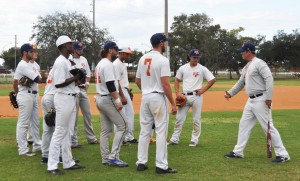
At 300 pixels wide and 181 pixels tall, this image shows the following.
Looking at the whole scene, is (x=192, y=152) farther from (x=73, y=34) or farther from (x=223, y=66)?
(x=223, y=66)

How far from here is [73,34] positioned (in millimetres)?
62531

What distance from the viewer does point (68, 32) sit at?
62.3 meters

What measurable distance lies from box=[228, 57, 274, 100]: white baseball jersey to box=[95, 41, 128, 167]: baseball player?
8.45 feet

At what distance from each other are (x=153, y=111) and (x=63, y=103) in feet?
5.05

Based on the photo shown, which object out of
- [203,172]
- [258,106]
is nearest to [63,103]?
[203,172]

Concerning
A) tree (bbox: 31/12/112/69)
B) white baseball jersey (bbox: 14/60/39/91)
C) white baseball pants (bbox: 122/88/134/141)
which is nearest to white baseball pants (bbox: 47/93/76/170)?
white baseball jersey (bbox: 14/60/39/91)

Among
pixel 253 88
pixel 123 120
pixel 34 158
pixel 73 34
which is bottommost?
pixel 34 158

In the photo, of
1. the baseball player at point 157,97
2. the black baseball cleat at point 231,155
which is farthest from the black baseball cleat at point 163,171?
the black baseball cleat at point 231,155

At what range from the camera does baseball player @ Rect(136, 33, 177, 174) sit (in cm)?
682

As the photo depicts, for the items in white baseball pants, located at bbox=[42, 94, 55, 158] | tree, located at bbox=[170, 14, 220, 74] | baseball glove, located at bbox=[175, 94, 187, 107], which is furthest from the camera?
tree, located at bbox=[170, 14, 220, 74]

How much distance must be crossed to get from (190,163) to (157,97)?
1.57 m

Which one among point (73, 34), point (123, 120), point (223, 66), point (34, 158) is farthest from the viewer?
A: point (223, 66)

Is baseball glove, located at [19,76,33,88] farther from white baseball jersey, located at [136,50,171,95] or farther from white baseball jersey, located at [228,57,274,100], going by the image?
white baseball jersey, located at [228,57,274,100]

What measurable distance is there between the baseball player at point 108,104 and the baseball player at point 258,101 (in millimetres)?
2263
